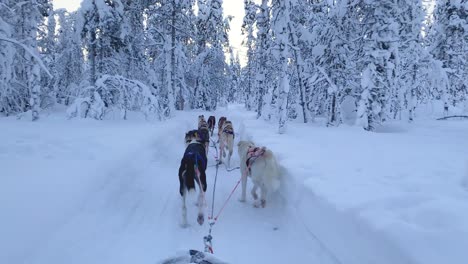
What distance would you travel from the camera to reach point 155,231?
5059 mm

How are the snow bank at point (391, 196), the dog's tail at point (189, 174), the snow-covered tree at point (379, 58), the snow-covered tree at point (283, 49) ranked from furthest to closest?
the snow-covered tree at point (379, 58), the snow-covered tree at point (283, 49), the dog's tail at point (189, 174), the snow bank at point (391, 196)

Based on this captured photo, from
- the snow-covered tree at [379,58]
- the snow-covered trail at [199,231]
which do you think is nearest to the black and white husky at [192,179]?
the snow-covered trail at [199,231]

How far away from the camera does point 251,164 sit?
20.1 feet

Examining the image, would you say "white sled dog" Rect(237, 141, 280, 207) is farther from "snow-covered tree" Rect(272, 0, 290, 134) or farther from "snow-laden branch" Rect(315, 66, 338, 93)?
"snow-laden branch" Rect(315, 66, 338, 93)

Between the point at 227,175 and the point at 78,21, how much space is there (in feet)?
38.8

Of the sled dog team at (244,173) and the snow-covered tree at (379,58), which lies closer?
the sled dog team at (244,173)

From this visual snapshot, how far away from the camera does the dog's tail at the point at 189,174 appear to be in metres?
5.27

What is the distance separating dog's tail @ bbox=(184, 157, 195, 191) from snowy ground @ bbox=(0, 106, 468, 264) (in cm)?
73

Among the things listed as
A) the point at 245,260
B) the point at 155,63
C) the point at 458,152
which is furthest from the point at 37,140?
the point at 155,63

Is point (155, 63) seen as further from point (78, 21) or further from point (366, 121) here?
point (366, 121)

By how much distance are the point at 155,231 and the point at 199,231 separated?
0.72 m

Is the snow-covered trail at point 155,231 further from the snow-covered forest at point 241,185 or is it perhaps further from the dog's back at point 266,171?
the dog's back at point 266,171

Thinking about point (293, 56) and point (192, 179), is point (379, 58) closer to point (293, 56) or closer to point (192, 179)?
point (293, 56)

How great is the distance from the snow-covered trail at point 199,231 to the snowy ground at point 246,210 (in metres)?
0.02
